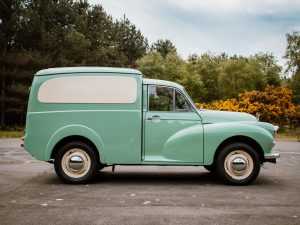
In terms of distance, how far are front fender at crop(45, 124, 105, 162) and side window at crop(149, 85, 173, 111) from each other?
127 centimetres

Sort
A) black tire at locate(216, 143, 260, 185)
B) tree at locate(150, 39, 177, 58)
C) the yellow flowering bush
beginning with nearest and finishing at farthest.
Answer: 1. black tire at locate(216, 143, 260, 185)
2. the yellow flowering bush
3. tree at locate(150, 39, 177, 58)

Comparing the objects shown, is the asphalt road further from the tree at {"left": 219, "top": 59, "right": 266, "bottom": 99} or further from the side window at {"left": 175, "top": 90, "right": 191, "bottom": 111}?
the tree at {"left": 219, "top": 59, "right": 266, "bottom": 99}

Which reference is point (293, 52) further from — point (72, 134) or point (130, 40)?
point (72, 134)


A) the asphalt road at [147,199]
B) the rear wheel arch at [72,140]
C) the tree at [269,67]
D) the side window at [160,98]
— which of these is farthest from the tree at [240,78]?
the rear wheel arch at [72,140]

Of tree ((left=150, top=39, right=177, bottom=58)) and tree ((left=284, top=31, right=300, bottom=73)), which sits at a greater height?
tree ((left=150, top=39, right=177, bottom=58))

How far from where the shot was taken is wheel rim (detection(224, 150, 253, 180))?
29.1ft

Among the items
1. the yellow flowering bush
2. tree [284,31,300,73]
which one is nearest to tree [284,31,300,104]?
tree [284,31,300,73]

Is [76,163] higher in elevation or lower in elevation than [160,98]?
lower

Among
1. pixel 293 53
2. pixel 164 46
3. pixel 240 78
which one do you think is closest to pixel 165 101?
pixel 240 78

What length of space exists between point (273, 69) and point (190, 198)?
1772 inches

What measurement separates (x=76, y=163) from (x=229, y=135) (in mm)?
3123

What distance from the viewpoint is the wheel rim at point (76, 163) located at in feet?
29.1

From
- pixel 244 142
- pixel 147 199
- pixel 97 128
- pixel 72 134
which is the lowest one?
pixel 147 199

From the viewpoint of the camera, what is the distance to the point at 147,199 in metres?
7.20
